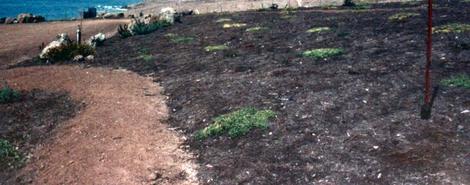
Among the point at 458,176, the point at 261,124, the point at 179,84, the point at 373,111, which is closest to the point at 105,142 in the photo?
the point at 261,124

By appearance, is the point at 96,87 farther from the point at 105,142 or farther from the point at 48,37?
the point at 48,37

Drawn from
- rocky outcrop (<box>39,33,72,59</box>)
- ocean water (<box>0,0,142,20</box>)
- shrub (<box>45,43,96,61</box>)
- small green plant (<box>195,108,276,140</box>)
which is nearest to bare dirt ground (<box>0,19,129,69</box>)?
rocky outcrop (<box>39,33,72,59</box>)

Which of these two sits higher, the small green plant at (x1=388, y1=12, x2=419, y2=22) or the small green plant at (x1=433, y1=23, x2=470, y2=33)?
the small green plant at (x1=388, y1=12, x2=419, y2=22)

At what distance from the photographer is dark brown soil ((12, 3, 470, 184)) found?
9.81 m

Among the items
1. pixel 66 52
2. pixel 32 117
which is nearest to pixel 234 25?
pixel 66 52

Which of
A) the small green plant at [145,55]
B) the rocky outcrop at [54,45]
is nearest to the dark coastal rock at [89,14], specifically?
the rocky outcrop at [54,45]

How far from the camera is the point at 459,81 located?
1311cm

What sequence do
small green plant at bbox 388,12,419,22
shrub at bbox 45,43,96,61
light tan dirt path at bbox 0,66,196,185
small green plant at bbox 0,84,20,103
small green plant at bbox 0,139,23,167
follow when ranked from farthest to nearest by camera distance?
shrub at bbox 45,43,96,61, small green plant at bbox 388,12,419,22, small green plant at bbox 0,84,20,103, small green plant at bbox 0,139,23,167, light tan dirt path at bbox 0,66,196,185

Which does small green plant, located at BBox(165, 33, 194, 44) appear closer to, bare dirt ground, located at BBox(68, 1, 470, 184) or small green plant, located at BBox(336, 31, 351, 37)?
bare dirt ground, located at BBox(68, 1, 470, 184)

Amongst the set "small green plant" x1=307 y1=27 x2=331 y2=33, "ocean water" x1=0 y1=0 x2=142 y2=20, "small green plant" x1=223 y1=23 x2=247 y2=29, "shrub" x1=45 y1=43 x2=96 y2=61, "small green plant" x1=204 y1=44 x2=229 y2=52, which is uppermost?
"ocean water" x1=0 y1=0 x2=142 y2=20

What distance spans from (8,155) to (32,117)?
2.80m

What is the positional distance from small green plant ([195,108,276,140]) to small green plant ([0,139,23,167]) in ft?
16.1

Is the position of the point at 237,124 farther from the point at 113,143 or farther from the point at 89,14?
the point at 89,14

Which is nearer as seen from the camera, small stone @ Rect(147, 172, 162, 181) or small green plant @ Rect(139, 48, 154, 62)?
small stone @ Rect(147, 172, 162, 181)
